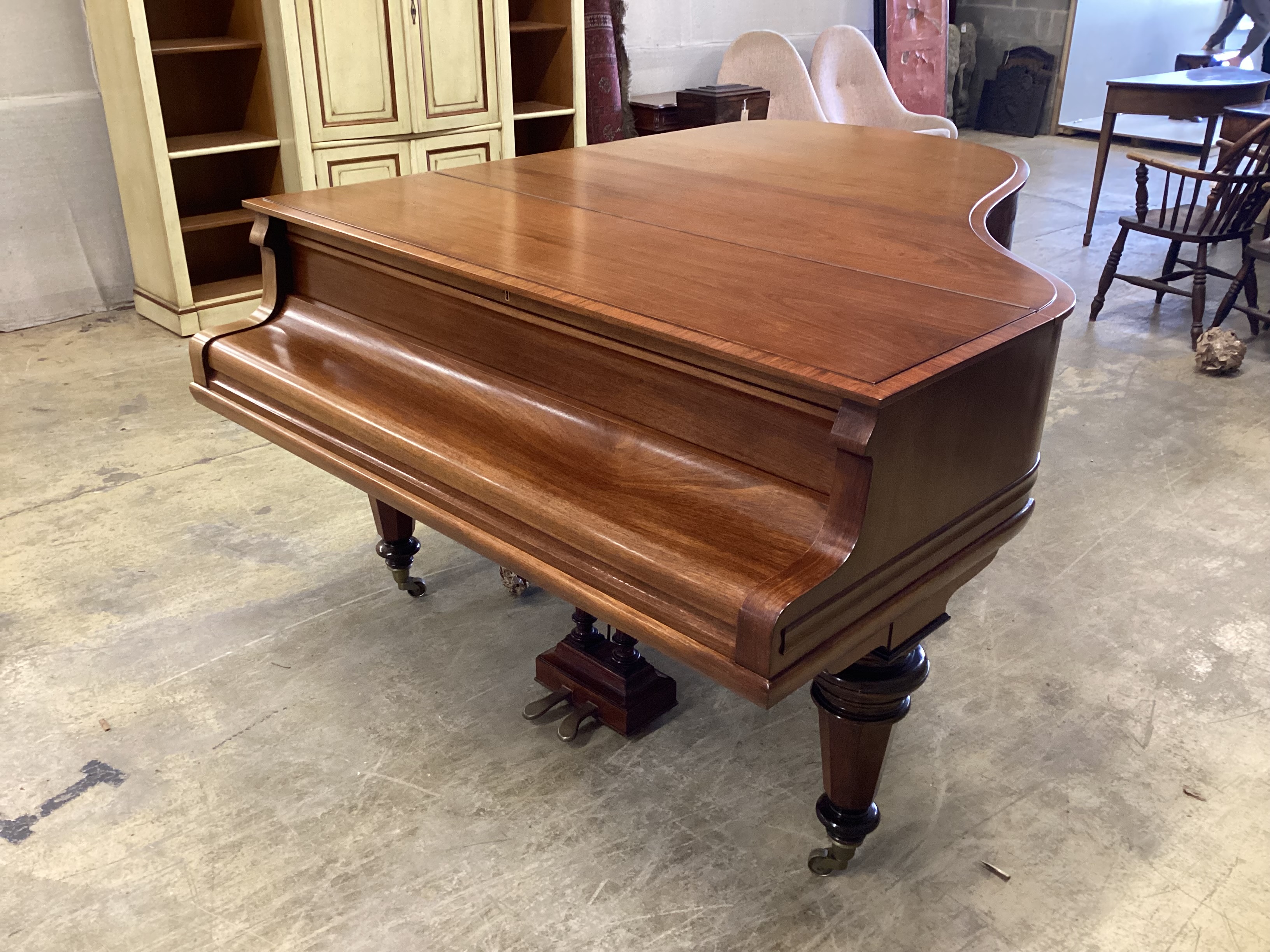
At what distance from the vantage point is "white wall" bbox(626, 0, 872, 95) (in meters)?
6.38

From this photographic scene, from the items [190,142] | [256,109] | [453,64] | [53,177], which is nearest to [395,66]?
[453,64]

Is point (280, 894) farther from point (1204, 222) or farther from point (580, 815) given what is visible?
point (1204, 222)

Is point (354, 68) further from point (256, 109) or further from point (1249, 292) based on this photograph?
point (1249, 292)

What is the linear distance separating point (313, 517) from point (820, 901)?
1.82 metres

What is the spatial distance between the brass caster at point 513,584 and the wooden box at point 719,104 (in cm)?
339

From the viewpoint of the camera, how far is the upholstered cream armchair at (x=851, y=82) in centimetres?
596

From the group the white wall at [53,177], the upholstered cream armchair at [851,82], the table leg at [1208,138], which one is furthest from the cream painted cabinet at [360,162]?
the table leg at [1208,138]

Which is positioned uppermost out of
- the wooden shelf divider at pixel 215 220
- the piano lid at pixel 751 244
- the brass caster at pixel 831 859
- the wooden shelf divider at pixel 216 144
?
the piano lid at pixel 751 244

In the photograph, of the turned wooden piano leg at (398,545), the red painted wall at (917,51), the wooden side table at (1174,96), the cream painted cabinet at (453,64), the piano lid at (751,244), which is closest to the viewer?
the piano lid at (751,244)

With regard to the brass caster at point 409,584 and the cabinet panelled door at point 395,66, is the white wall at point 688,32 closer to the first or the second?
the cabinet panelled door at point 395,66

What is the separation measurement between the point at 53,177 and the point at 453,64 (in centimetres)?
172

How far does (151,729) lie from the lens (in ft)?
6.81

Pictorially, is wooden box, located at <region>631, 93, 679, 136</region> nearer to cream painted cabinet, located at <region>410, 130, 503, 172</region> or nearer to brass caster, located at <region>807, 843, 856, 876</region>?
cream painted cabinet, located at <region>410, 130, 503, 172</region>

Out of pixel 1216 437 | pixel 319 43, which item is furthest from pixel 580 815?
pixel 319 43
